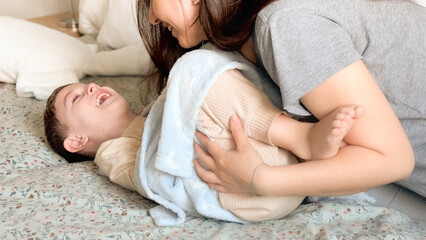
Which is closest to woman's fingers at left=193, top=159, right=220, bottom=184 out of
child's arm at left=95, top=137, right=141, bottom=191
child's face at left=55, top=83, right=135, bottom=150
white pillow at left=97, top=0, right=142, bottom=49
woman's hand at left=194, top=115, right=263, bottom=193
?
woman's hand at left=194, top=115, right=263, bottom=193

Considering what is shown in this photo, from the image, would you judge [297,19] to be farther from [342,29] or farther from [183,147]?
[183,147]

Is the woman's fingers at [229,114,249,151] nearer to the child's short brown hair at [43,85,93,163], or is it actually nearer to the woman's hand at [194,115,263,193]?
the woman's hand at [194,115,263,193]

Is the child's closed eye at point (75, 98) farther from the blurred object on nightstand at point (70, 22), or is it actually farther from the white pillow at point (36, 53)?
the blurred object on nightstand at point (70, 22)

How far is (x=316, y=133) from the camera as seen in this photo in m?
0.97

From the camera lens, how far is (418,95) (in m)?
1.06

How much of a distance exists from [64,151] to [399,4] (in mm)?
1033

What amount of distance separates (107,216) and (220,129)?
0.35 m

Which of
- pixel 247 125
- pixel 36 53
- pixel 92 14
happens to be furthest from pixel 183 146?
pixel 92 14

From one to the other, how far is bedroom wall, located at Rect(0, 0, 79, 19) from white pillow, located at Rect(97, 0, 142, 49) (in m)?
0.97

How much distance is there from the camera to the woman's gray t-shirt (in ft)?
3.04

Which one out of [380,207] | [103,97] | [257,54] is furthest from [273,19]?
[103,97]

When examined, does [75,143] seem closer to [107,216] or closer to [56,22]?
[107,216]

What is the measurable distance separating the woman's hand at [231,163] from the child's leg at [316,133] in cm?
6

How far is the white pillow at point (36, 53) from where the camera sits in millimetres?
2020
